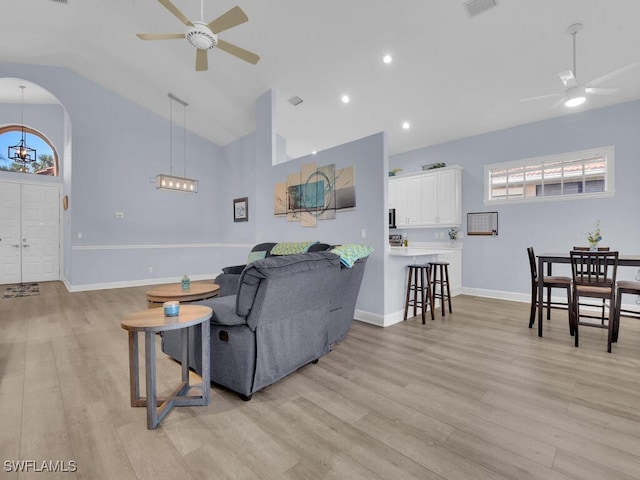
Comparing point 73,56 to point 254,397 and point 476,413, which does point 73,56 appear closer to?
point 254,397

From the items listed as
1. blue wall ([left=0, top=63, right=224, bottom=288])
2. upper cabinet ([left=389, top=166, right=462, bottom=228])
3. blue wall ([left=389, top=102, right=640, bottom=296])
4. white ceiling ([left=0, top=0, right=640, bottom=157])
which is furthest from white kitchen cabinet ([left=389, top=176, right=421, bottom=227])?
blue wall ([left=0, top=63, right=224, bottom=288])

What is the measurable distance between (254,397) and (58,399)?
4.52ft

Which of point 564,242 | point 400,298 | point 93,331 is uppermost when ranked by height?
point 564,242

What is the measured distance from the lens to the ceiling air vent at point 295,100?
534 cm

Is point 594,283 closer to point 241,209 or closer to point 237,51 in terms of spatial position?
point 237,51

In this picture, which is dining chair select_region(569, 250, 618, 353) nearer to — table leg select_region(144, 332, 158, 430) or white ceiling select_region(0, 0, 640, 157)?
white ceiling select_region(0, 0, 640, 157)

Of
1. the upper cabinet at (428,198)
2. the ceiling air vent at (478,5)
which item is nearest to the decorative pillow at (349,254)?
the ceiling air vent at (478,5)

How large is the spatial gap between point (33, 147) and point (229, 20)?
749 centimetres

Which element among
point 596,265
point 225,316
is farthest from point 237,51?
point 596,265

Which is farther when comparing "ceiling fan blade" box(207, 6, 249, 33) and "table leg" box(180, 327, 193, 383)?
"ceiling fan blade" box(207, 6, 249, 33)

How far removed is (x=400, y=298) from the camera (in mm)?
3994

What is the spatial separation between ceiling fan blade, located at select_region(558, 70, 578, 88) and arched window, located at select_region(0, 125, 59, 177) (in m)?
10.2

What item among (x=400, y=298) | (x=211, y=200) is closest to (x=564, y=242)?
(x=400, y=298)

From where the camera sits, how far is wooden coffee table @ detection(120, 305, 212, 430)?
5.56ft
